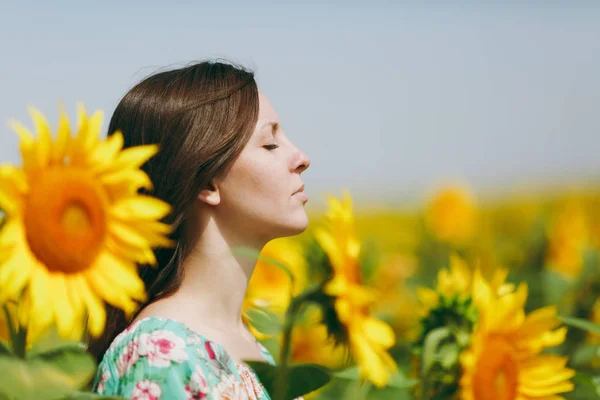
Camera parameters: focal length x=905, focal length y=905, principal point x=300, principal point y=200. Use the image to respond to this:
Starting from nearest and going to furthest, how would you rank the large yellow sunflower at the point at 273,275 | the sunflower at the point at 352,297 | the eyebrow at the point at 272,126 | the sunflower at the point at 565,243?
1. the sunflower at the point at 352,297
2. the eyebrow at the point at 272,126
3. the large yellow sunflower at the point at 273,275
4. the sunflower at the point at 565,243

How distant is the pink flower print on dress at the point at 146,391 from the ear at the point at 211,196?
0.36m

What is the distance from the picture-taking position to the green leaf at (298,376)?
3.89 ft

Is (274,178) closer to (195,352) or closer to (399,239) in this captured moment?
(195,352)

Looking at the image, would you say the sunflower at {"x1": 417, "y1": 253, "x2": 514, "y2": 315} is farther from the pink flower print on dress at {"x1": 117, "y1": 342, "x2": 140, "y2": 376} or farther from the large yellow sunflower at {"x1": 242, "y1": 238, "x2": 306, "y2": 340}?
the pink flower print on dress at {"x1": 117, "y1": 342, "x2": 140, "y2": 376}

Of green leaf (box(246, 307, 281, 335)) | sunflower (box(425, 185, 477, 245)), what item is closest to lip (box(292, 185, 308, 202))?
green leaf (box(246, 307, 281, 335))

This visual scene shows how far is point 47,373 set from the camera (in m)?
1.04

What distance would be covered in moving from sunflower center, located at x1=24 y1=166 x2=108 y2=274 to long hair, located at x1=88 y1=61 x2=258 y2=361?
53 centimetres

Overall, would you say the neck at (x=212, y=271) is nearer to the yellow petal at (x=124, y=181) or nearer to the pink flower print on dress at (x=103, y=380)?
the pink flower print on dress at (x=103, y=380)

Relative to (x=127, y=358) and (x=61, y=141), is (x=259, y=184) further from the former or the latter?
(x=61, y=141)

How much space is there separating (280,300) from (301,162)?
2.68 ft

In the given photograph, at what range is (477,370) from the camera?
67.6 inches

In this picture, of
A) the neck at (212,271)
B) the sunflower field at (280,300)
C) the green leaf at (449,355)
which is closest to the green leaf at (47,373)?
the sunflower field at (280,300)

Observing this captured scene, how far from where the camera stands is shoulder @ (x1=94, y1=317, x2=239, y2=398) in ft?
4.73

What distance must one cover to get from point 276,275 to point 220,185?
1509 mm
